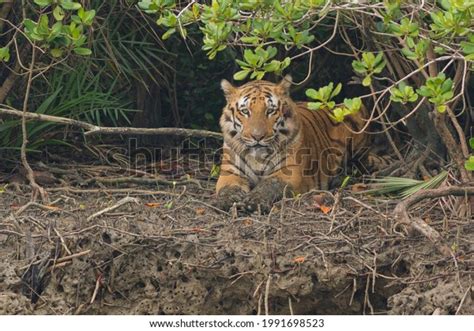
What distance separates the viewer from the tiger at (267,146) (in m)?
9.09

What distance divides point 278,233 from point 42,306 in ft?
4.95

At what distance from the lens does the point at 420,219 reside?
7645 mm

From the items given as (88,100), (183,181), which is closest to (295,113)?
(183,181)

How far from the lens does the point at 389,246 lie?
301 inches

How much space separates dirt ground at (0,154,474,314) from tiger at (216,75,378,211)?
984 mm

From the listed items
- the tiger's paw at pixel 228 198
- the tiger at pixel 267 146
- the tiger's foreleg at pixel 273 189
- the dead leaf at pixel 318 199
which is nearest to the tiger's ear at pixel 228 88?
the tiger at pixel 267 146

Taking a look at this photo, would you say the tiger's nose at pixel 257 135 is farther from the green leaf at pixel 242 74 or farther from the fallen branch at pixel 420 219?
the fallen branch at pixel 420 219

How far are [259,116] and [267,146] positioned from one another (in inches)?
8.9

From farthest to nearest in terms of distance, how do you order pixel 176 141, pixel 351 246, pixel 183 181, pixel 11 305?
pixel 176 141 < pixel 183 181 < pixel 351 246 < pixel 11 305

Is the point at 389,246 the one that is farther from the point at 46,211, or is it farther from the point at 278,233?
the point at 46,211

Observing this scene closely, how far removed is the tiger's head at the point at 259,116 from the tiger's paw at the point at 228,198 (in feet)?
1.63

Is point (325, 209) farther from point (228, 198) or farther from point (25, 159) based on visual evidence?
point (25, 159)

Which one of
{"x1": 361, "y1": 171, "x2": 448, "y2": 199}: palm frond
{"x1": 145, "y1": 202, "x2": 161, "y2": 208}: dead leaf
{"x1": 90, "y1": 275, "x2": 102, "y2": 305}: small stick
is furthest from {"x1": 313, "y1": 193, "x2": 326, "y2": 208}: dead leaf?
{"x1": 90, "y1": 275, "x2": 102, "y2": 305}: small stick

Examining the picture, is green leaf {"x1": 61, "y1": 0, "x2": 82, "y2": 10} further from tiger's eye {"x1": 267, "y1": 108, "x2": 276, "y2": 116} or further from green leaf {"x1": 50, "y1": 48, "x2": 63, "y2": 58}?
tiger's eye {"x1": 267, "y1": 108, "x2": 276, "y2": 116}
